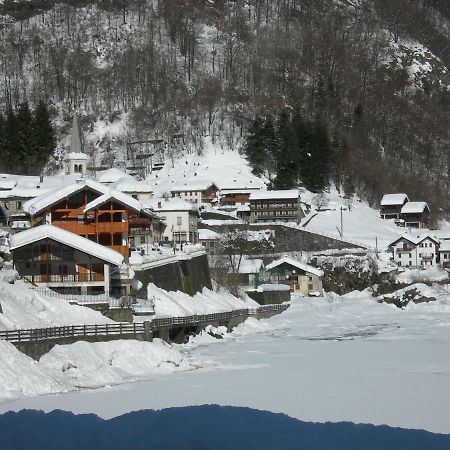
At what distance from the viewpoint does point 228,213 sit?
293ft

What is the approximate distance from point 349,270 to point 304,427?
69.3 metres

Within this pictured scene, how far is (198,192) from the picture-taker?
3740 inches

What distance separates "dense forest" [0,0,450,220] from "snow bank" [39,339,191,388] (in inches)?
2659

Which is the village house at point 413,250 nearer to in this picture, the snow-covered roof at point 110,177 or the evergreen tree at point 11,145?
the snow-covered roof at point 110,177

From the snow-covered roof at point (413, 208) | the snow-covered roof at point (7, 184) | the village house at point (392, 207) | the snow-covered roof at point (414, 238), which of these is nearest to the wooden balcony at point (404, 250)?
the snow-covered roof at point (414, 238)

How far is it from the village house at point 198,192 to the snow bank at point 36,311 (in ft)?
191

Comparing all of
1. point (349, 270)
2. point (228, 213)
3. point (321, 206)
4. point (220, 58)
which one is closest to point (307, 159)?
point (321, 206)

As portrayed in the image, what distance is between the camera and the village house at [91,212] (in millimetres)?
49062

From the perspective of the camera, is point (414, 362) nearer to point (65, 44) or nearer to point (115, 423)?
point (115, 423)

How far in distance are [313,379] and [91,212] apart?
84.7ft

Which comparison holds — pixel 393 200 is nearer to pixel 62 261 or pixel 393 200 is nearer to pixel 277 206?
pixel 277 206

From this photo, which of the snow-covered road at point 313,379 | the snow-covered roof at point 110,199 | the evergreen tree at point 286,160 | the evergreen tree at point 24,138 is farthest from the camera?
the evergreen tree at point 24,138

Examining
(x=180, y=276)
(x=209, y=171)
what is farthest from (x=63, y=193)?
(x=209, y=171)

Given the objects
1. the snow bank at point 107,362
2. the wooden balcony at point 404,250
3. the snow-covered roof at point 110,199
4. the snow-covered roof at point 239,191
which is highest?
the snow-covered roof at point 239,191
